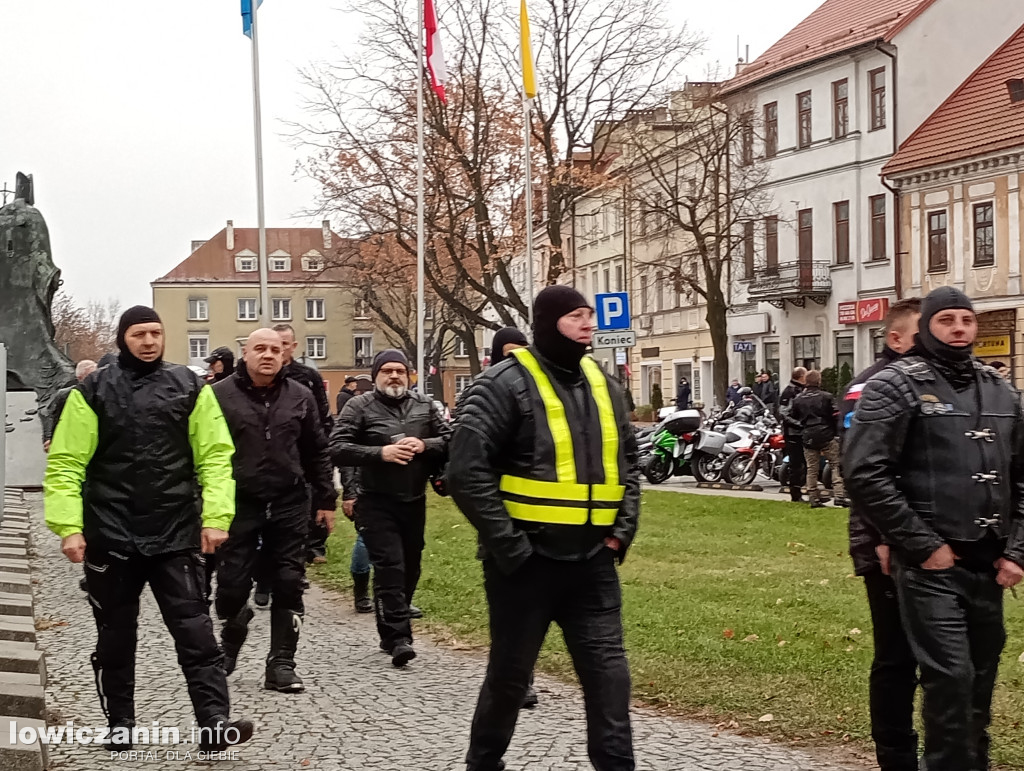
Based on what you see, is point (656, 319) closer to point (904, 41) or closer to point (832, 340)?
point (832, 340)

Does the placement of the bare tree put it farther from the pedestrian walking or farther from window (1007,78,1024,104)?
the pedestrian walking

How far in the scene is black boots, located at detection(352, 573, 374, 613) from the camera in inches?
450

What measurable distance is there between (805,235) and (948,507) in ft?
139

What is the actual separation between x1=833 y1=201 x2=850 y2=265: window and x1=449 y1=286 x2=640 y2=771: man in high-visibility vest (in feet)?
133

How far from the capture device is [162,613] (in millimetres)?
6410

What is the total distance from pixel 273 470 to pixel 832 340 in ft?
127

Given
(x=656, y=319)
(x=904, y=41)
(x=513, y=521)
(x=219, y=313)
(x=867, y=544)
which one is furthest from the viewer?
(x=219, y=313)

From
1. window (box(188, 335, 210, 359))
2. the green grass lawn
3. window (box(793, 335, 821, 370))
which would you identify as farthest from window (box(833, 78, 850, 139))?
window (box(188, 335, 210, 359))

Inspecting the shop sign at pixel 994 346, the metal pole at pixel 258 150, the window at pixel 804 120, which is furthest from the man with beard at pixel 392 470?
the window at pixel 804 120

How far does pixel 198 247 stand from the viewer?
112 m

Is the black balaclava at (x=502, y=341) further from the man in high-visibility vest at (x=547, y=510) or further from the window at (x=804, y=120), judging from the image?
the window at (x=804, y=120)

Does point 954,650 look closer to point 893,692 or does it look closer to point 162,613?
point 893,692

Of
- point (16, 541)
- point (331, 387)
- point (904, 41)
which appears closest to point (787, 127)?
point (904, 41)

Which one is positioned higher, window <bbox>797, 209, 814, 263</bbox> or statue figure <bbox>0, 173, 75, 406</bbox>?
window <bbox>797, 209, 814, 263</bbox>
